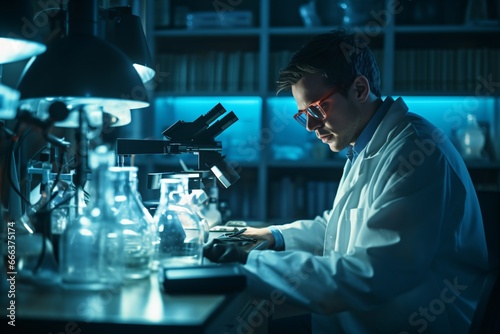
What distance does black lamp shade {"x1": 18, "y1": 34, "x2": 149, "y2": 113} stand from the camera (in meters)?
A: 0.97

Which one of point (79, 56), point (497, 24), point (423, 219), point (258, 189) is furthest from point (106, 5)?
point (497, 24)

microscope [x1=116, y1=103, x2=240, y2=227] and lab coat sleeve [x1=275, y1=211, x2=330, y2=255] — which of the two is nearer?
microscope [x1=116, y1=103, x2=240, y2=227]

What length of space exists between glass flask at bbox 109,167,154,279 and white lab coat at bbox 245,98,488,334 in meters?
0.23

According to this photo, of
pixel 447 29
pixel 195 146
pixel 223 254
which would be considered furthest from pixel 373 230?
pixel 447 29

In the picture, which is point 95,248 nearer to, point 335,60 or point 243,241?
point 243,241

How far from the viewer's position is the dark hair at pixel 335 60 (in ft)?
5.04

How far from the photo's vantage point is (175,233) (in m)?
1.10

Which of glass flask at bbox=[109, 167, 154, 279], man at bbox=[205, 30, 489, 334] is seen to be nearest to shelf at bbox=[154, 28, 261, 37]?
man at bbox=[205, 30, 489, 334]

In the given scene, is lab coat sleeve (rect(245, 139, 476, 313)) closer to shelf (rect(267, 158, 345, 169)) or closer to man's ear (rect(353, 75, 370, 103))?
man's ear (rect(353, 75, 370, 103))

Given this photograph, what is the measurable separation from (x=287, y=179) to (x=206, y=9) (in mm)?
1319

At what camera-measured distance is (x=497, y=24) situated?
9.70ft

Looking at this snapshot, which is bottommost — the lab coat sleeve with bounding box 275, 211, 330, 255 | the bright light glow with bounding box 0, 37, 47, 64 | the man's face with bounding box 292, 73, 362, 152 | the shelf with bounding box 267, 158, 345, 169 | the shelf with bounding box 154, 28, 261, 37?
the lab coat sleeve with bounding box 275, 211, 330, 255

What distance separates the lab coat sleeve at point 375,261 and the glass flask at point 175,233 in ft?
0.42

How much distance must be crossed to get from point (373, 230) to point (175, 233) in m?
0.44
